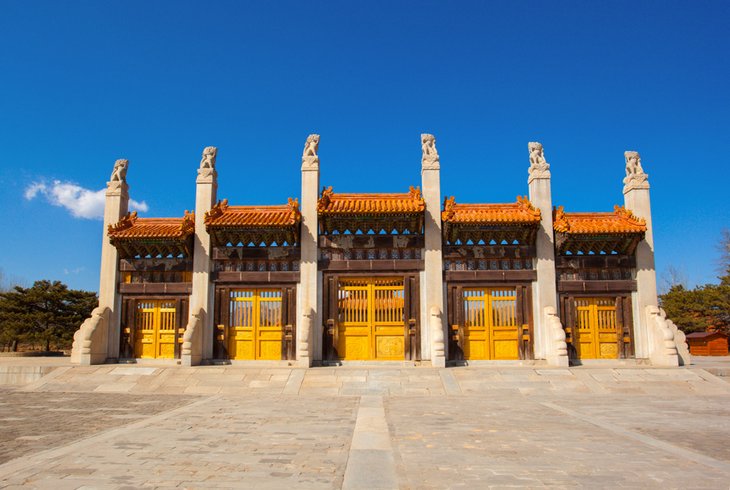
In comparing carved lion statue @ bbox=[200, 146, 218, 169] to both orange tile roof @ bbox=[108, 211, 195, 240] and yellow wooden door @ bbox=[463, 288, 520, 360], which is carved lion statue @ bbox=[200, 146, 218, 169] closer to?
orange tile roof @ bbox=[108, 211, 195, 240]

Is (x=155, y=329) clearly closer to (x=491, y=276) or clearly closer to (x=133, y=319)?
(x=133, y=319)

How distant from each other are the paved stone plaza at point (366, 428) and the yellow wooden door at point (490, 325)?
1514mm

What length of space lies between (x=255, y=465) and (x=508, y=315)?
12642 millimetres

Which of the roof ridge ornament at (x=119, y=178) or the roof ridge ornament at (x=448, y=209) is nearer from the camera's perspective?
the roof ridge ornament at (x=448, y=209)

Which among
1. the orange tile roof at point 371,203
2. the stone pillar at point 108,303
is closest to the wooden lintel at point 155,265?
the stone pillar at point 108,303

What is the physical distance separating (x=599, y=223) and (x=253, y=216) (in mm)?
11470

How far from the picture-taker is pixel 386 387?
13.9 m

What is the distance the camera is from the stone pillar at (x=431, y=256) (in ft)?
54.6

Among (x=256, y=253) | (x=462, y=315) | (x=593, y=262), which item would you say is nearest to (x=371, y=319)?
(x=462, y=315)

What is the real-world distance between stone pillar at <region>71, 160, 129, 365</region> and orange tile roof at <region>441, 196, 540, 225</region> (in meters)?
11.2

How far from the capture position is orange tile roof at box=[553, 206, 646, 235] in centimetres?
1655

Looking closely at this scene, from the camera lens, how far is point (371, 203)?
56.9 feet

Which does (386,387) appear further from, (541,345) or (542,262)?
(542,262)

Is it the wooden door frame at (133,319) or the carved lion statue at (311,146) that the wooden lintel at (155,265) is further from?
the carved lion statue at (311,146)
